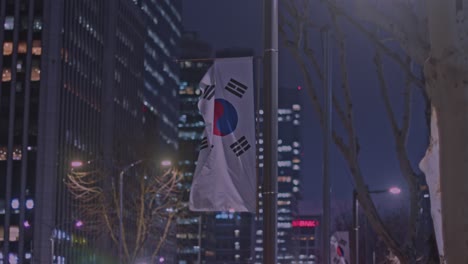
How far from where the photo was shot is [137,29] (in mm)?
160000

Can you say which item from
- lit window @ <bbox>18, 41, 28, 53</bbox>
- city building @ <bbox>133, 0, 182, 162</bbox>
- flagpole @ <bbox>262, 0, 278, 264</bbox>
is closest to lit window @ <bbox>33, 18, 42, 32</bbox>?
lit window @ <bbox>18, 41, 28, 53</bbox>

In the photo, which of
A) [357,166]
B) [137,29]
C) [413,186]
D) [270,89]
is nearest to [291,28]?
[357,166]

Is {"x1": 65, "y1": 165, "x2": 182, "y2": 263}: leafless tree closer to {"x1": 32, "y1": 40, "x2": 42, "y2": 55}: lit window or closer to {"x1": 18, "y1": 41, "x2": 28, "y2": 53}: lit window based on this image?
{"x1": 32, "y1": 40, "x2": 42, "y2": 55}: lit window

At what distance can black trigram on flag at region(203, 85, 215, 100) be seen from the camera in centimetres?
1170

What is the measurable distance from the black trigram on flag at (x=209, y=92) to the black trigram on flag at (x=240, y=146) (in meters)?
0.78

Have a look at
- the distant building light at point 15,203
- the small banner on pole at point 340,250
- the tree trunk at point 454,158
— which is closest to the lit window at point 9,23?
the distant building light at point 15,203

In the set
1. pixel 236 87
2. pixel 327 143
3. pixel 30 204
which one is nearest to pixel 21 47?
pixel 30 204

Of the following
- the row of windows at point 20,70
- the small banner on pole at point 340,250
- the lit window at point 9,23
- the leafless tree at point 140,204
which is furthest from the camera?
the lit window at point 9,23

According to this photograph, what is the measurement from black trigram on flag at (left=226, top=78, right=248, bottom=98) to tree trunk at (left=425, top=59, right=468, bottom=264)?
5.22 meters

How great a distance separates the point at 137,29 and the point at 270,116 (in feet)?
498

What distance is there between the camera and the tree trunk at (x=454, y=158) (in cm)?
625

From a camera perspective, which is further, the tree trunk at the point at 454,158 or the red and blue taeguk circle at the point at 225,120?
the red and blue taeguk circle at the point at 225,120

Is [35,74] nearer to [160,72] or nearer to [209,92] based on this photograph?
[160,72]

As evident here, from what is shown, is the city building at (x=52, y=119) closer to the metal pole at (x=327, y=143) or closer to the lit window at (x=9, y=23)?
the lit window at (x=9, y=23)
